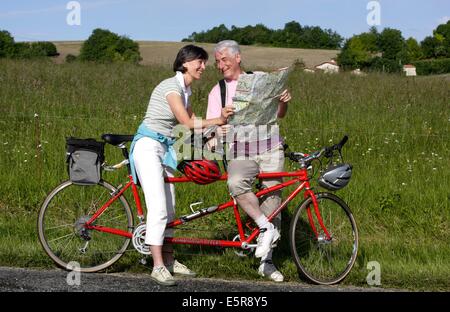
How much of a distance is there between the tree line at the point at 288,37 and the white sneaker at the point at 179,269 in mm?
51081

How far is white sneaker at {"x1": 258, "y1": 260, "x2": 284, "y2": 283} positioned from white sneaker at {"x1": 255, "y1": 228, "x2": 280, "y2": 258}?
10.6 inches

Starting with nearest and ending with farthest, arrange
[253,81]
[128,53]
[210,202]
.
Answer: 1. [253,81]
2. [210,202]
3. [128,53]

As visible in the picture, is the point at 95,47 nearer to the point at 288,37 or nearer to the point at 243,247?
the point at 288,37

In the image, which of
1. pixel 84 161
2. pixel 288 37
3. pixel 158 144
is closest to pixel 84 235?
pixel 84 161

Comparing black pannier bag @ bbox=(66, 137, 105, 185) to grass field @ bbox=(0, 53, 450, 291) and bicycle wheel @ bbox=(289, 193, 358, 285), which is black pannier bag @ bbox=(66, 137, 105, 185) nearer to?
grass field @ bbox=(0, 53, 450, 291)

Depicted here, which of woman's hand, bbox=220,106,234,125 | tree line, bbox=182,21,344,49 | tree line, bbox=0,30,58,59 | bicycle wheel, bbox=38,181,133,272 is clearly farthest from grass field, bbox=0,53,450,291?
tree line, bbox=182,21,344,49

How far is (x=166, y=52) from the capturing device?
167ft

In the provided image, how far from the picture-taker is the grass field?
6.43m

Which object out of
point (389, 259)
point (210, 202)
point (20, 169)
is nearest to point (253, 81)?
point (389, 259)

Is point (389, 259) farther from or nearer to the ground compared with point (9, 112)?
nearer to the ground

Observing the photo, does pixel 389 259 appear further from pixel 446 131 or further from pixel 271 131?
pixel 446 131

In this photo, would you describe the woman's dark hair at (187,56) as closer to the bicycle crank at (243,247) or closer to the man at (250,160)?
the man at (250,160)
